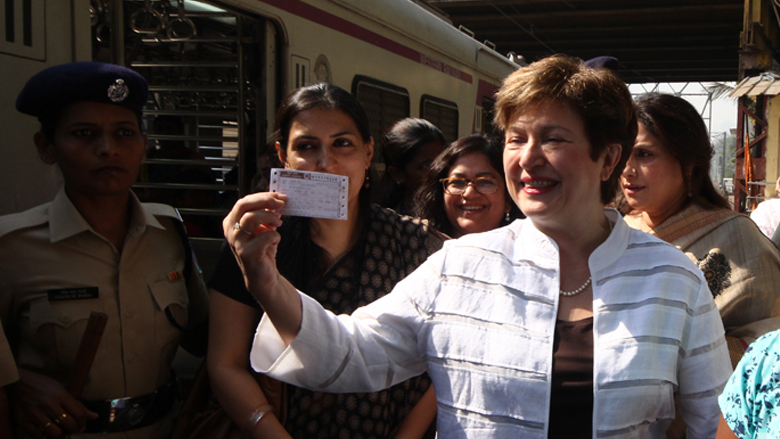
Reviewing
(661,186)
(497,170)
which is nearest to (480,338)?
(661,186)

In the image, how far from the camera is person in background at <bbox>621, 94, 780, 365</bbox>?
2.17m

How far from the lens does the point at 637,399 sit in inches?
58.3

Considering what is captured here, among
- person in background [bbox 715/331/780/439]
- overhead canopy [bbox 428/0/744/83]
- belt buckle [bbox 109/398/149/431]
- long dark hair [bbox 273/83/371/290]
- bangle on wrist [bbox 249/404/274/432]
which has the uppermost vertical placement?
overhead canopy [bbox 428/0/744/83]

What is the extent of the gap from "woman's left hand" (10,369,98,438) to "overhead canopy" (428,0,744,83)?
12581 millimetres

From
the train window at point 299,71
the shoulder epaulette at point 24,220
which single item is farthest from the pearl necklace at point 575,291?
the train window at point 299,71

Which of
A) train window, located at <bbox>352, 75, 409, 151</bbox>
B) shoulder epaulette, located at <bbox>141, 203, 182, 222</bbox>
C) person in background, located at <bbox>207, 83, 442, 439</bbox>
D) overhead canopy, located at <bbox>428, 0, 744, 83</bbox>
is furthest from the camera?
overhead canopy, located at <bbox>428, 0, 744, 83</bbox>

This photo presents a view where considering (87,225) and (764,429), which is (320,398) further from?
(764,429)

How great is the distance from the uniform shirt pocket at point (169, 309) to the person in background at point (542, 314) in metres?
0.64

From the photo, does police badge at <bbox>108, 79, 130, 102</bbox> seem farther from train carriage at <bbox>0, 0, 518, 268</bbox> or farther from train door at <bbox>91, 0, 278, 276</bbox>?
train door at <bbox>91, 0, 278, 276</bbox>

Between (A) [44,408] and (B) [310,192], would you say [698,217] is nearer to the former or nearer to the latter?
(B) [310,192]

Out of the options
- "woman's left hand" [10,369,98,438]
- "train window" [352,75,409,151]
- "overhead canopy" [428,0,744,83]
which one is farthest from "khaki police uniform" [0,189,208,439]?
"overhead canopy" [428,0,744,83]

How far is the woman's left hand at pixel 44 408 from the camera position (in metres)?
1.72

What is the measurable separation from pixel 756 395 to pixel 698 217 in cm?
130

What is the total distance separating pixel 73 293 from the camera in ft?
6.36
